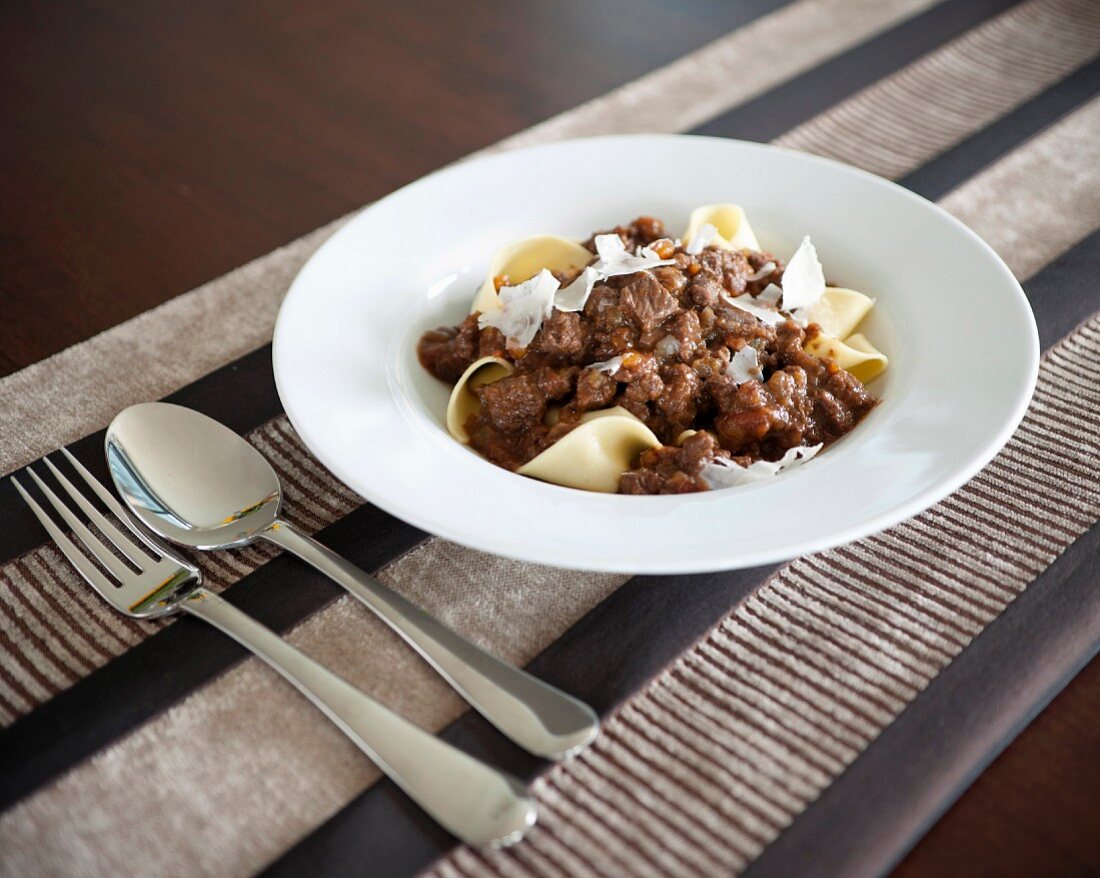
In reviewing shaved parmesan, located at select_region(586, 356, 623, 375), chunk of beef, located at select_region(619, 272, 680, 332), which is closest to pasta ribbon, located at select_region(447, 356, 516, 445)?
shaved parmesan, located at select_region(586, 356, 623, 375)

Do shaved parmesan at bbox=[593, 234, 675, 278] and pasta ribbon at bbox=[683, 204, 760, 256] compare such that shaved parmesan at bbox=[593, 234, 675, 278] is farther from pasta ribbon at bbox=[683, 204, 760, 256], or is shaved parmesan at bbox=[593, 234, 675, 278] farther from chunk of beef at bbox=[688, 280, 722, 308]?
pasta ribbon at bbox=[683, 204, 760, 256]

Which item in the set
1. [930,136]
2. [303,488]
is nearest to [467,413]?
[303,488]

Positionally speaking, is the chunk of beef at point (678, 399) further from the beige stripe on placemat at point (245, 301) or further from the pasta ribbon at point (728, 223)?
the beige stripe on placemat at point (245, 301)

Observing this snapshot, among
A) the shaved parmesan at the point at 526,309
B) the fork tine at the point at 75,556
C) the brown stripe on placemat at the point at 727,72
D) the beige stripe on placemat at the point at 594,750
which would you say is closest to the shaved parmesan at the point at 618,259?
the shaved parmesan at the point at 526,309

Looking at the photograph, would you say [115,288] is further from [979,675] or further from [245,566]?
[979,675]

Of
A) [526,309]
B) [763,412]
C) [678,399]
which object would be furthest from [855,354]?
[526,309]

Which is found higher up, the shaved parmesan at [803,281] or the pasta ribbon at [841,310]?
the shaved parmesan at [803,281]

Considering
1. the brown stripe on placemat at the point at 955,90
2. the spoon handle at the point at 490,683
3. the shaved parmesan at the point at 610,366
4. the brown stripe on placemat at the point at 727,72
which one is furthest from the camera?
the brown stripe on placemat at the point at 727,72
